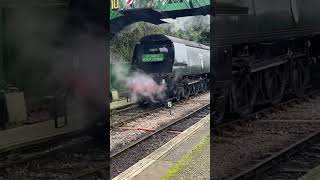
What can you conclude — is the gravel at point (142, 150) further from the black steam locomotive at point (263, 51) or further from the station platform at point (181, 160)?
the black steam locomotive at point (263, 51)

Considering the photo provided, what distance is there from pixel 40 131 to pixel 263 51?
5.21m

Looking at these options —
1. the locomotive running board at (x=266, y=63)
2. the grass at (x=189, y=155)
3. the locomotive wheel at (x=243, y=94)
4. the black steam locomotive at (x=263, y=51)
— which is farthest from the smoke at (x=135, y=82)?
the locomotive running board at (x=266, y=63)

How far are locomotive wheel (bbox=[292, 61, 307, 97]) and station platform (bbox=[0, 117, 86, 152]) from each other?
6.87m

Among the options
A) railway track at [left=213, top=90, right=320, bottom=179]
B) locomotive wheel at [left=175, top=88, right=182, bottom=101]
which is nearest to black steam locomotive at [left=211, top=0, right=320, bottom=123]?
railway track at [left=213, top=90, right=320, bottom=179]

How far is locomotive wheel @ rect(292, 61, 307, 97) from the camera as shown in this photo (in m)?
8.22

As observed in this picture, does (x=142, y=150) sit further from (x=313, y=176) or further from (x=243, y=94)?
(x=243, y=94)

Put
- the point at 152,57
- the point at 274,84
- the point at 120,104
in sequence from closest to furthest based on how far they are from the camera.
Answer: the point at 120,104
the point at 152,57
the point at 274,84

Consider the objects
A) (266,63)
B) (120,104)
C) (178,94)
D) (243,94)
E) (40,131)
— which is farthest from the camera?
(266,63)

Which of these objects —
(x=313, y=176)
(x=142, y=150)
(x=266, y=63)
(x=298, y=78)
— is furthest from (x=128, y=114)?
(x=298, y=78)

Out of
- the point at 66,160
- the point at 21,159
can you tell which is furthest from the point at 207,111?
the point at 21,159

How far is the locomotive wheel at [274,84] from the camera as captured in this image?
7203 millimetres

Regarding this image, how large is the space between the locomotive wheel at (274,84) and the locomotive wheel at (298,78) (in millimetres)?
480

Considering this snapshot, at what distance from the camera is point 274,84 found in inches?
296

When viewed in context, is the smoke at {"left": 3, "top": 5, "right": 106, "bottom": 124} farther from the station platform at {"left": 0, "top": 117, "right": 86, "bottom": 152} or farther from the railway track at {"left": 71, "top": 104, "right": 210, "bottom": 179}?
the railway track at {"left": 71, "top": 104, "right": 210, "bottom": 179}
